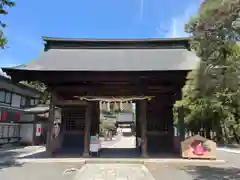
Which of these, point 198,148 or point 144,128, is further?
point 144,128

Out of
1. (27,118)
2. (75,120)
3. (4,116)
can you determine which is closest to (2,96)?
(4,116)

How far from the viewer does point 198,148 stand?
11109 mm

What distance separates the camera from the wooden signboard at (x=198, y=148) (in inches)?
433

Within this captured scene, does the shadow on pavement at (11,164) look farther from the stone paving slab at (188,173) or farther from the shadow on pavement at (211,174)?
the shadow on pavement at (211,174)

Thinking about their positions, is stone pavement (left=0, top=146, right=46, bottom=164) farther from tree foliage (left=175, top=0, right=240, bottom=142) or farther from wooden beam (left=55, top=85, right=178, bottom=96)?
tree foliage (left=175, top=0, right=240, bottom=142)

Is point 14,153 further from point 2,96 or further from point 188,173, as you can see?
point 188,173

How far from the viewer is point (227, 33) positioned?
6.37m

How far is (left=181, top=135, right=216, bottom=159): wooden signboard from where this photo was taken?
11.0 meters

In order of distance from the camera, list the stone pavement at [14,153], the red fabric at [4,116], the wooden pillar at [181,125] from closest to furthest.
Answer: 1. the stone pavement at [14,153]
2. the wooden pillar at [181,125]
3. the red fabric at [4,116]

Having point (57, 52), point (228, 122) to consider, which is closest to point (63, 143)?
point (57, 52)

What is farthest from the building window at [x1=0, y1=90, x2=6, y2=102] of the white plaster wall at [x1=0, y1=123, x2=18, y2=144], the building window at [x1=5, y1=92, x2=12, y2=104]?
the white plaster wall at [x1=0, y1=123, x2=18, y2=144]

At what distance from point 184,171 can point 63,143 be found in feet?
30.5

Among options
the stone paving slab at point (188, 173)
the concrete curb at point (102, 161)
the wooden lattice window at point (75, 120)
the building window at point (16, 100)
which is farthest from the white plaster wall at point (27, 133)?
the stone paving slab at point (188, 173)

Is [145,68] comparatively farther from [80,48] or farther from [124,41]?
[80,48]
